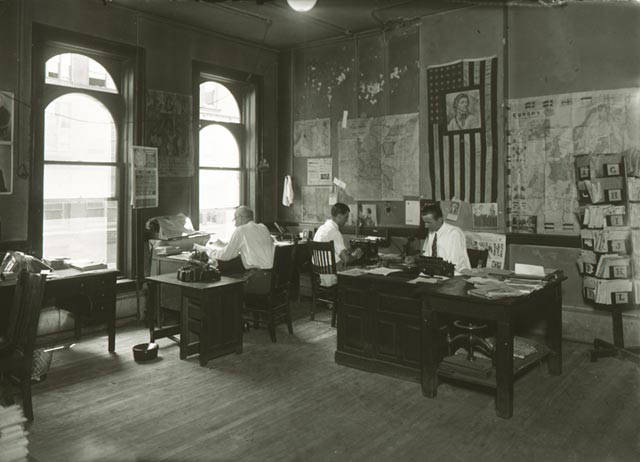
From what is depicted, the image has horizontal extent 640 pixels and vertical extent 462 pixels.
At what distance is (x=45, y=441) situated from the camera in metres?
3.37

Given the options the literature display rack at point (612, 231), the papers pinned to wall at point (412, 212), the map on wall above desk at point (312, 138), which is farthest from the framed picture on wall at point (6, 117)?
the literature display rack at point (612, 231)

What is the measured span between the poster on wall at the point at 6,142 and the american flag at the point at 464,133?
4536 millimetres

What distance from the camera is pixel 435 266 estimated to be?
14.7ft

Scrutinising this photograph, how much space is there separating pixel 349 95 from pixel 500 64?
215 centimetres

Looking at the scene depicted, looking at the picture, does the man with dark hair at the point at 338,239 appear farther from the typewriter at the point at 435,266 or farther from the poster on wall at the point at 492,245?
the typewriter at the point at 435,266

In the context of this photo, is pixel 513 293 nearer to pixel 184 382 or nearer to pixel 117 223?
pixel 184 382

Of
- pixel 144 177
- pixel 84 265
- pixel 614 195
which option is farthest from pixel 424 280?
pixel 144 177

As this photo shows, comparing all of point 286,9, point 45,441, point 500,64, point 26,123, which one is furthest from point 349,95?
point 45,441

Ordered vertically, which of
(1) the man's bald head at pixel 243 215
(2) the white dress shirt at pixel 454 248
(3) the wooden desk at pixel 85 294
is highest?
(1) the man's bald head at pixel 243 215

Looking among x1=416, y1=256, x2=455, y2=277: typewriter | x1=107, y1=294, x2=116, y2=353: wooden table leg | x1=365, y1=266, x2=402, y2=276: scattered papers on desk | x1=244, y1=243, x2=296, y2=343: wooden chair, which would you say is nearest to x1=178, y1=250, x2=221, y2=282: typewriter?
x1=244, y1=243, x2=296, y2=343: wooden chair

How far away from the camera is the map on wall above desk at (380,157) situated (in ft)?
23.0

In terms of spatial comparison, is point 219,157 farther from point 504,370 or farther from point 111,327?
point 504,370

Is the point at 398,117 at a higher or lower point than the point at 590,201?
higher

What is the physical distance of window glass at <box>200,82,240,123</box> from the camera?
7391 mm
